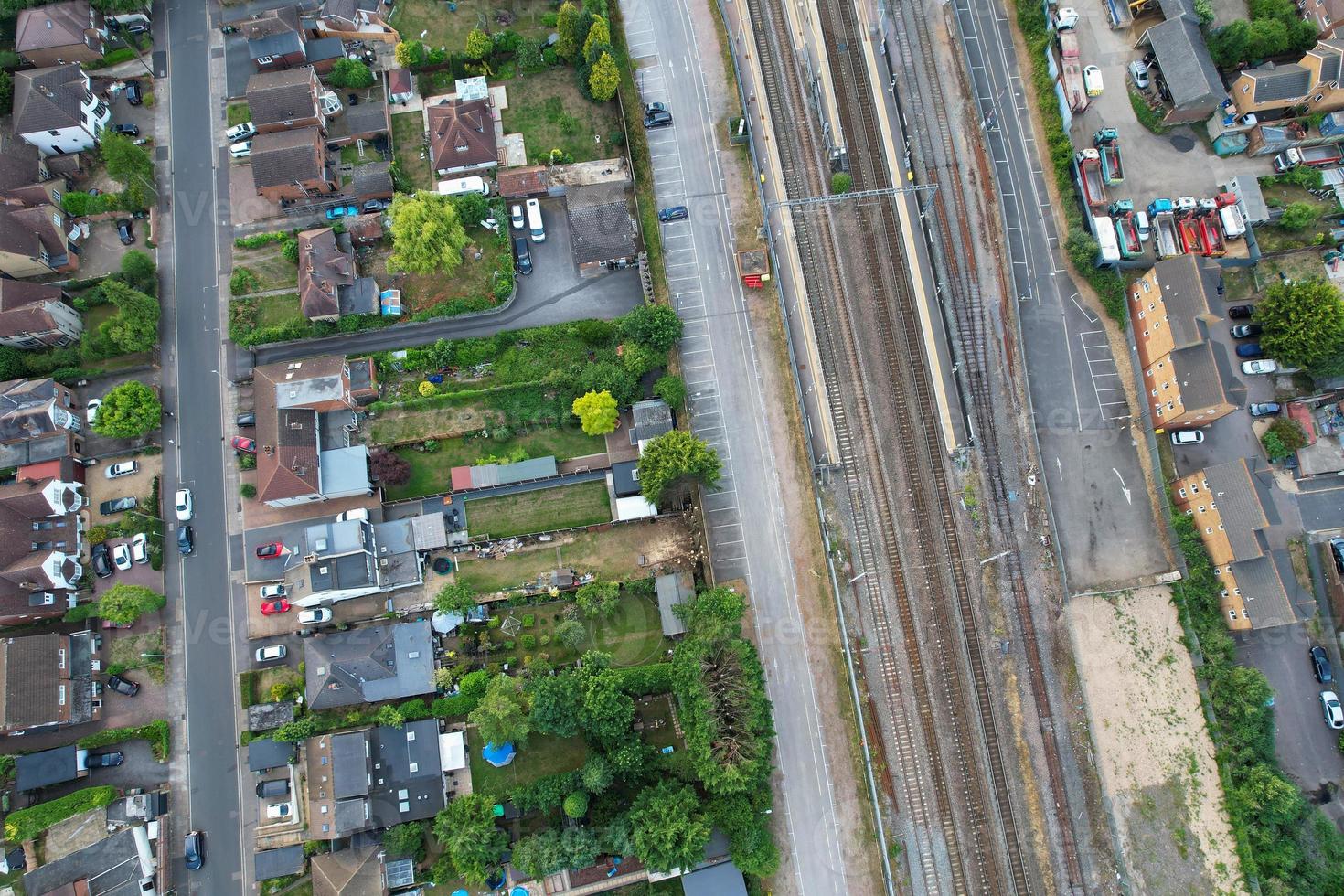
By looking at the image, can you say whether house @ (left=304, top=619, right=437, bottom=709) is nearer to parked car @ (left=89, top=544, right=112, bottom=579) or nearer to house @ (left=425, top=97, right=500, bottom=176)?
parked car @ (left=89, top=544, right=112, bottom=579)

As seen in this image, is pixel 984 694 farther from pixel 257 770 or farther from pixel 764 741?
pixel 257 770

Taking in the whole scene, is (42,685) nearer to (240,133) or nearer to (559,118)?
(240,133)

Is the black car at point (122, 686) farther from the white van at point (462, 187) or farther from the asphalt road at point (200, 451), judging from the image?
the white van at point (462, 187)

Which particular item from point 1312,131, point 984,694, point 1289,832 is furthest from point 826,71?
point 1289,832

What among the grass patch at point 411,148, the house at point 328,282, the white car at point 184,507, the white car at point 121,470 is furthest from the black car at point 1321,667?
the white car at point 121,470

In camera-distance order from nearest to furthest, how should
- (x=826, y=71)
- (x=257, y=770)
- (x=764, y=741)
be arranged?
(x=764, y=741) → (x=257, y=770) → (x=826, y=71)
